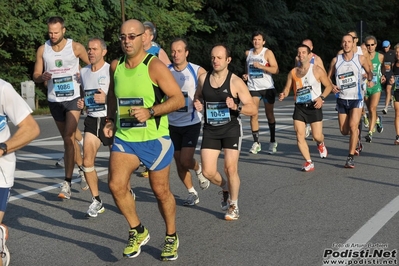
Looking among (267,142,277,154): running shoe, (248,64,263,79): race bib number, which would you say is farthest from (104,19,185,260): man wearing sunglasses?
(248,64,263,79): race bib number

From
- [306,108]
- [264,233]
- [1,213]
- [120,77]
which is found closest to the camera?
[1,213]

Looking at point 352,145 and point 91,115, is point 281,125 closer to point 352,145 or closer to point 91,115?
point 352,145

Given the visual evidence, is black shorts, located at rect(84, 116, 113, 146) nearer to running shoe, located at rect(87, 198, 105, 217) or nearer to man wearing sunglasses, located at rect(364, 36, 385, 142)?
running shoe, located at rect(87, 198, 105, 217)

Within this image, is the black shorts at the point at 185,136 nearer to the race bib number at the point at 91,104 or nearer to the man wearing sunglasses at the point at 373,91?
the race bib number at the point at 91,104

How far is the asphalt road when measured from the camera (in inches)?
270

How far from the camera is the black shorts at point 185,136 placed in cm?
910

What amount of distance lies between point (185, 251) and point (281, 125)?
40.6 ft

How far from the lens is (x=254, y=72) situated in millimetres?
14391

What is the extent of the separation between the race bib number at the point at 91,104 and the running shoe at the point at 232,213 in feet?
6.73

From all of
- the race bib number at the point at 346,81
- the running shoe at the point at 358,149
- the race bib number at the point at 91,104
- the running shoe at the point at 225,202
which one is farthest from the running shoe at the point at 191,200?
the running shoe at the point at 358,149

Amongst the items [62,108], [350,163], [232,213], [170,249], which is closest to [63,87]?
[62,108]

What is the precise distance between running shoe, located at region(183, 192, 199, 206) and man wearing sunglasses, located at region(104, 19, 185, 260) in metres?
2.45

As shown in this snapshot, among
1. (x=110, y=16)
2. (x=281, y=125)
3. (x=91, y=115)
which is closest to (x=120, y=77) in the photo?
(x=91, y=115)

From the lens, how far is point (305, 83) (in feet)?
39.8
